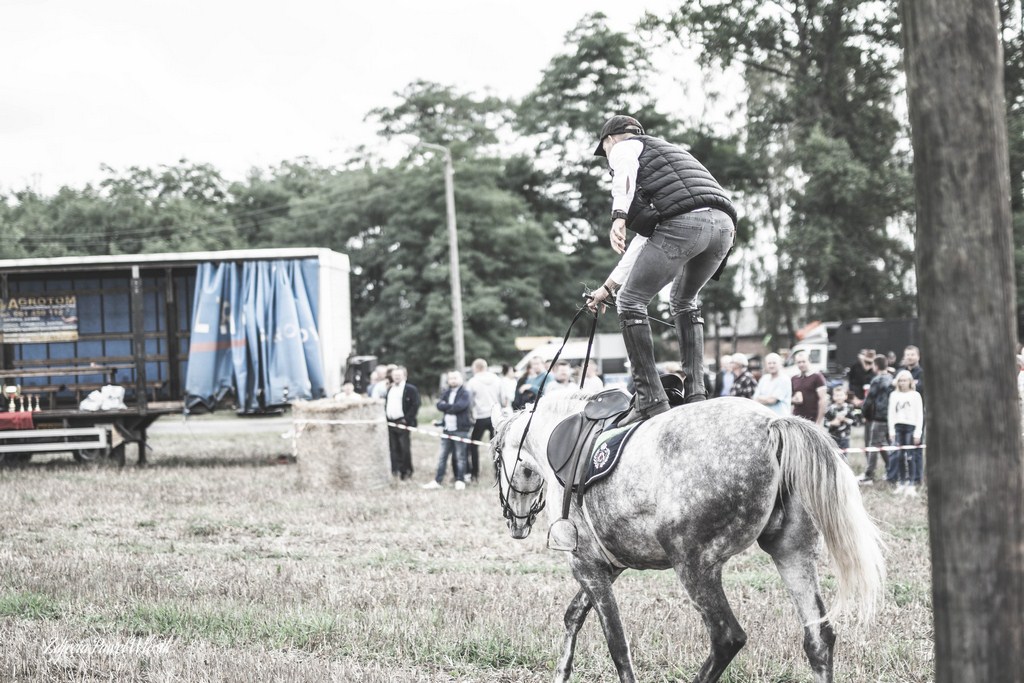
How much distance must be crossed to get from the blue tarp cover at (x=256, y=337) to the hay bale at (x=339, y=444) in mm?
2678

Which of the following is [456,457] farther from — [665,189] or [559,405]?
[665,189]

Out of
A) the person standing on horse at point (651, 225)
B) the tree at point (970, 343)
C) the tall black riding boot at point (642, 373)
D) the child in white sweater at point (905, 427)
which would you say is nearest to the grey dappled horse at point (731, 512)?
the tall black riding boot at point (642, 373)

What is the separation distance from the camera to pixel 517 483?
566 cm

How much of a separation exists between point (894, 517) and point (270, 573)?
22.1ft

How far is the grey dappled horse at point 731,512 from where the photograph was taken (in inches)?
167

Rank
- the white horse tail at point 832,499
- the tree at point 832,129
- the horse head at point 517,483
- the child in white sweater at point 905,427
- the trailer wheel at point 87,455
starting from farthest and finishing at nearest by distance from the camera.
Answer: the tree at point 832,129 < the trailer wheel at point 87,455 < the child in white sweater at point 905,427 < the horse head at point 517,483 < the white horse tail at point 832,499

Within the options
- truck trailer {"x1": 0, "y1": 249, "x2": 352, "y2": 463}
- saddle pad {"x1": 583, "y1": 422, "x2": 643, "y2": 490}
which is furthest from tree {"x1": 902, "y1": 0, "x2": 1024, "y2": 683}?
truck trailer {"x1": 0, "y1": 249, "x2": 352, "y2": 463}

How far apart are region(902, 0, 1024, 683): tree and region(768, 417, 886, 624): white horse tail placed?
130 centimetres

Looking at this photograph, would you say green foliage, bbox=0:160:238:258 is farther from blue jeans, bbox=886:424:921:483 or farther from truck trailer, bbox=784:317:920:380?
blue jeans, bbox=886:424:921:483

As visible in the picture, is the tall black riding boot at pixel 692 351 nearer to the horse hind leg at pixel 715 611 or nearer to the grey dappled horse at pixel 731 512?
the grey dappled horse at pixel 731 512

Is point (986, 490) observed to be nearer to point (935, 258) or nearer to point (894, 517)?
point (935, 258)

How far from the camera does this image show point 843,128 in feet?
114

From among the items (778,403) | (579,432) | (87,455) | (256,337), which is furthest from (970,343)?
(87,455)

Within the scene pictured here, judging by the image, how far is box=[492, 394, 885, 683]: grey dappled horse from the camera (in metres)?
4.25
